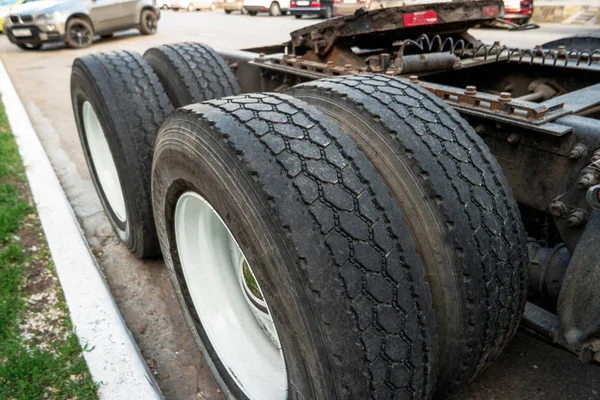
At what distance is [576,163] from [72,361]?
2503mm

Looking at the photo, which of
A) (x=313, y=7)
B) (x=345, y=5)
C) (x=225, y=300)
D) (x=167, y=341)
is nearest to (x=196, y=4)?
(x=313, y=7)

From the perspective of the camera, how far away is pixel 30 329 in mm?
2881

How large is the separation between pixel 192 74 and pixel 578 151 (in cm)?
246

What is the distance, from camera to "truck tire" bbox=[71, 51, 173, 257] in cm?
306

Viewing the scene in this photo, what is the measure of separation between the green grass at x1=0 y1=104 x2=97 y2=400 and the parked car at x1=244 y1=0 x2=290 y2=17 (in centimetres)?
2344

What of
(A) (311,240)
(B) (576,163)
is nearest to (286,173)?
(A) (311,240)

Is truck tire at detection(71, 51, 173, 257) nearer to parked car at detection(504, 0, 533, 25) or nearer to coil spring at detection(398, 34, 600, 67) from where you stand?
coil spring at detection(398, 34, 600, 67)

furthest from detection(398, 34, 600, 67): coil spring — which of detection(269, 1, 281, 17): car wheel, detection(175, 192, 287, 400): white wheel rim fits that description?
detection(269, 1, 281, 17): car wheel

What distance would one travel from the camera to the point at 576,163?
192 cm

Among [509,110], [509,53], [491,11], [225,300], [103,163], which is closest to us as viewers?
[509,110]

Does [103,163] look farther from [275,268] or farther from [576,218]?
[576,218]

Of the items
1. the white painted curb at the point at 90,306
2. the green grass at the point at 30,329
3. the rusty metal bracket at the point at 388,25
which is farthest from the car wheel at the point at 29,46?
the rusty metal bracket at the point at 388,25

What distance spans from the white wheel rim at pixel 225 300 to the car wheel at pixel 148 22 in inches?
641

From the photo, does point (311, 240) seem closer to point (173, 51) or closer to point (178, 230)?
point (178, 230)
